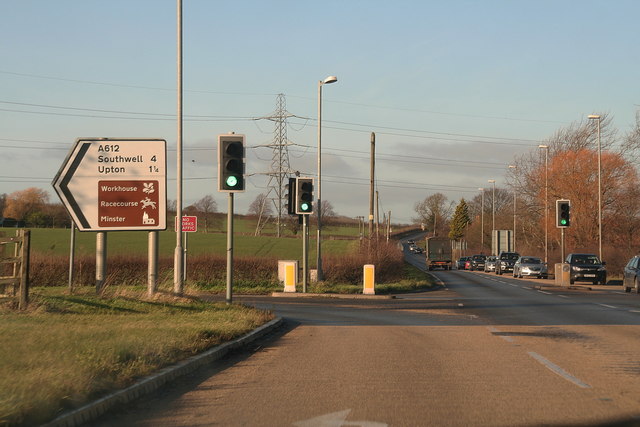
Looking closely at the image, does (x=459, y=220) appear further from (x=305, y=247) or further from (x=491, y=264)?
(x=305, y=247)

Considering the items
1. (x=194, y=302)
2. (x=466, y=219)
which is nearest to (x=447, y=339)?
(x=194, y=302)

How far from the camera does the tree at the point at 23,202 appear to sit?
5200 cm

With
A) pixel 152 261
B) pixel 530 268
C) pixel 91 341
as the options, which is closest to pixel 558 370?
pixel 91 341

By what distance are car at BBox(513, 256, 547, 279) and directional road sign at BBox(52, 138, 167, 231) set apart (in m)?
39.0

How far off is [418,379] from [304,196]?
1922 centimetres

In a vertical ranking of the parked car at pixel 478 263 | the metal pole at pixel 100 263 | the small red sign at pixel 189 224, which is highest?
the small red sign at pixel 189 224

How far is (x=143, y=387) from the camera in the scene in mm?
8547

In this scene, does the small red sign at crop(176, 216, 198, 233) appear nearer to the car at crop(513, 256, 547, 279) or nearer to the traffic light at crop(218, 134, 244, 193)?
the traffic light at crop(218, 134, 244, 193)

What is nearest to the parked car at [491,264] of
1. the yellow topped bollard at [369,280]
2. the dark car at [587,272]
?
the dark car at [587,272]

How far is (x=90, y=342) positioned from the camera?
10.7 meters

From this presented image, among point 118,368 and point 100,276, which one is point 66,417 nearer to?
point 118,368

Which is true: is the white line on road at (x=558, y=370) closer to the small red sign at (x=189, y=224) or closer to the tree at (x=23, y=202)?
the small red sign at (x=189, y=224)

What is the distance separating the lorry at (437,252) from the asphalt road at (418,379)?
217ft

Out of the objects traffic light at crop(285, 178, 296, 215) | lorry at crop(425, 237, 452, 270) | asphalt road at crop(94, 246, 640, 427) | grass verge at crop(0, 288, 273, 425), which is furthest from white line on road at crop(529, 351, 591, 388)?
lorry at crop(425, 237, 452, 270)
